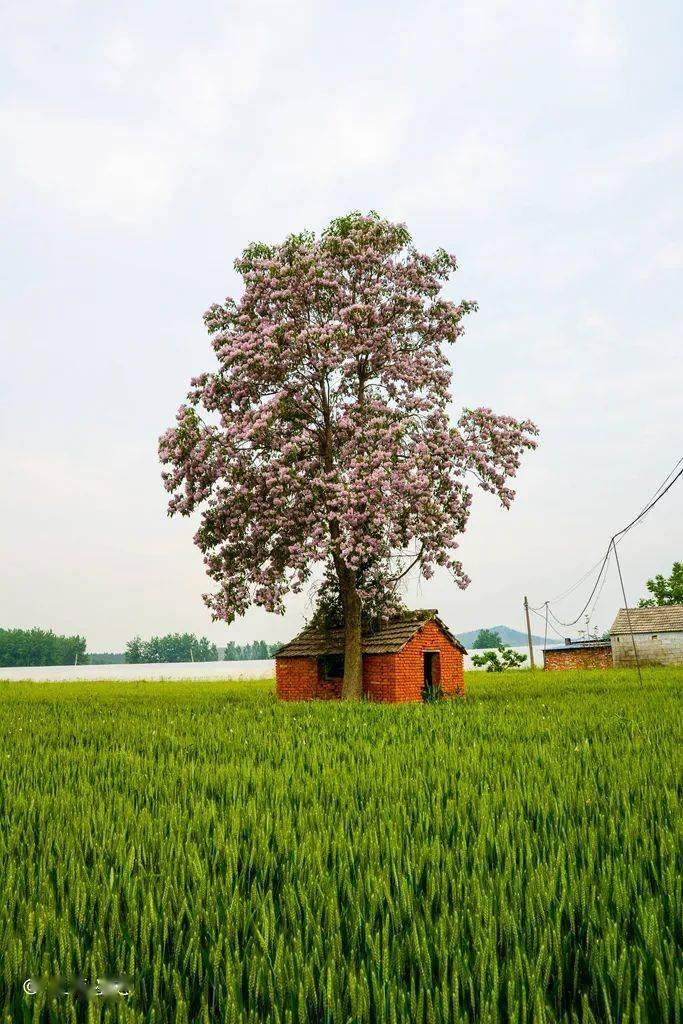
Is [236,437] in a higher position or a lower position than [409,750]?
higher

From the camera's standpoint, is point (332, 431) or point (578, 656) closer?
point (332, 431)

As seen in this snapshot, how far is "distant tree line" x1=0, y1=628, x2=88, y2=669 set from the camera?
16162 centimetres

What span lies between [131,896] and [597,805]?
4.51 metres

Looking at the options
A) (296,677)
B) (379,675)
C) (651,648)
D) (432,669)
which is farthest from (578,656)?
(379,675)

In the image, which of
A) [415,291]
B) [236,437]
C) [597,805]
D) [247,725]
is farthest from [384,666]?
[597,805]

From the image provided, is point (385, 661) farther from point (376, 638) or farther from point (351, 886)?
point (351, 886)

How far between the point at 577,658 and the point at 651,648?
8973 mm

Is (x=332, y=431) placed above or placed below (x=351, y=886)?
above

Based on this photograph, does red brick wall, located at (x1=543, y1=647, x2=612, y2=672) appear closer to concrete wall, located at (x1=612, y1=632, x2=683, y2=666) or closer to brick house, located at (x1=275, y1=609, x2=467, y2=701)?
concrete wall, located at (x1=612, y1=632, x2=683, y2=666)

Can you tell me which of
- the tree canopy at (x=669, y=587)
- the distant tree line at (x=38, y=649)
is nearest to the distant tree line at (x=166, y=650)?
the distant tree line at (x=38, y=649)

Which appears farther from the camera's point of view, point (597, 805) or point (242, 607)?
point (242, 607)

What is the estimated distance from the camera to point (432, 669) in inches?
1192

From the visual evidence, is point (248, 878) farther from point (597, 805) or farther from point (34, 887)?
point (597, 805)

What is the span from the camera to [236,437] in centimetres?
2545
